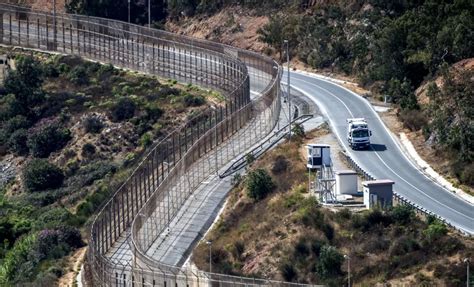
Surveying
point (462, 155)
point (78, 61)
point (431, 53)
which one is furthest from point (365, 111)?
point (78, 61)

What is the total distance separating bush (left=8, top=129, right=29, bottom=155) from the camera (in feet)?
486

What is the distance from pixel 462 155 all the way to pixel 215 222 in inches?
594

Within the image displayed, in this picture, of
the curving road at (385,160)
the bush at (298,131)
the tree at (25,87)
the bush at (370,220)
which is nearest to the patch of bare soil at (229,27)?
the tree at (25,87)

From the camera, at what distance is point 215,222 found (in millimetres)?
109438

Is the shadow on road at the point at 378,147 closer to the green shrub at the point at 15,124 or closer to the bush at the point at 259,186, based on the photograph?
the bush at the point at 259,186

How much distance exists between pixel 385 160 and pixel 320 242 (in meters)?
14.9

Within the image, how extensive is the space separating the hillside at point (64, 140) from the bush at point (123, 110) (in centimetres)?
8

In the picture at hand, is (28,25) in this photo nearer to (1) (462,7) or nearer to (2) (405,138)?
(1) (462,7)

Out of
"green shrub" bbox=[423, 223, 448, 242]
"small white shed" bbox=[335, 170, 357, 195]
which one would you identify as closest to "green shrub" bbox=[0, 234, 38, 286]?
"small white shed" bbox=[335, 170, 357, 195]

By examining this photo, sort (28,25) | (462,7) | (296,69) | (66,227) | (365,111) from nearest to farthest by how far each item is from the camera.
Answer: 1. (66,227)
2. (365,111)
3. (462,7)
4. (296,69)
5. (28,25)

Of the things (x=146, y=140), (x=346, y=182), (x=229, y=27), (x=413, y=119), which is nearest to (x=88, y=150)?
(x=146, y=140)

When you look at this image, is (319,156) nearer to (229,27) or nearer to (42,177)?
(42,177)

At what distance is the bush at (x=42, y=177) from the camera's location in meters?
138

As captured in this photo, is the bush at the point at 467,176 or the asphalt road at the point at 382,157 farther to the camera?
the bush at the point at 467,176
